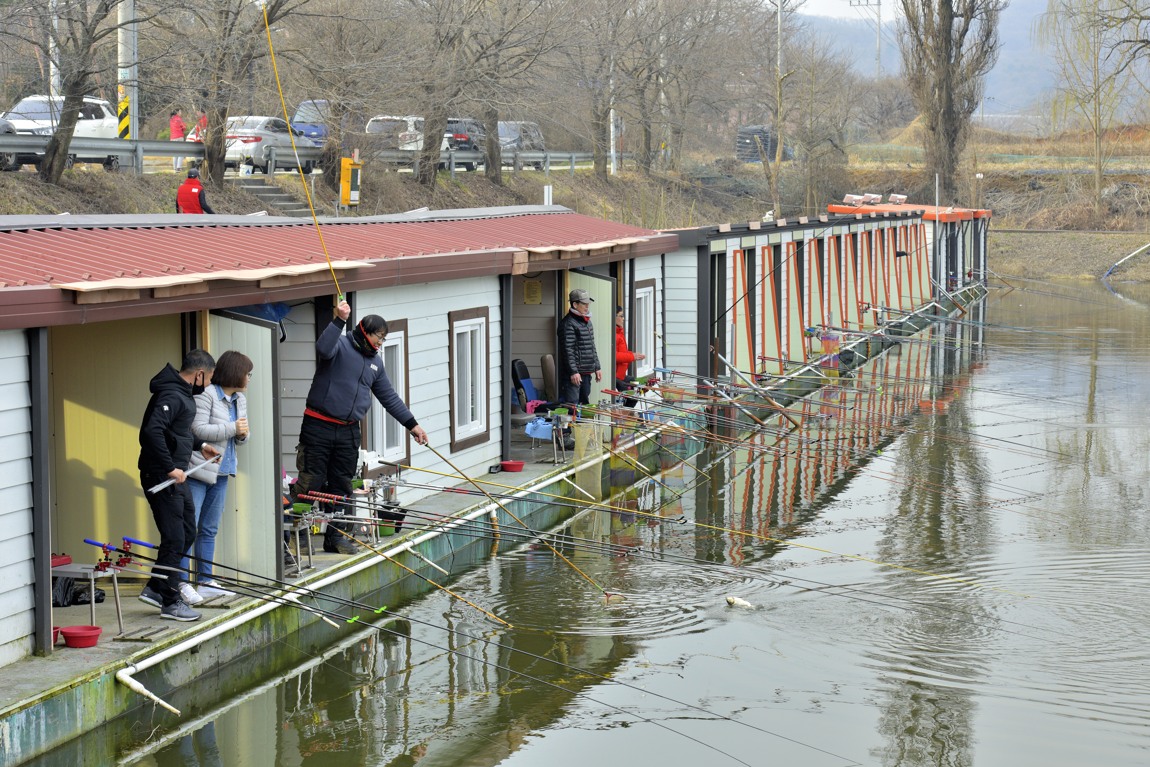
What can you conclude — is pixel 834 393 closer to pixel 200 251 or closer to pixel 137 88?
pixel 137 88

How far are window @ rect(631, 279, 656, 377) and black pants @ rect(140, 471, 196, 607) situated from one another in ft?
36.9

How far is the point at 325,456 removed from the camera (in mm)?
11430

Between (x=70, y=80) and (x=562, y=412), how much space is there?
13945 mm

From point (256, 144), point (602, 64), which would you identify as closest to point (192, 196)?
point (256, 144)

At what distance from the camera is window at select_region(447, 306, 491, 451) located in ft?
47.9

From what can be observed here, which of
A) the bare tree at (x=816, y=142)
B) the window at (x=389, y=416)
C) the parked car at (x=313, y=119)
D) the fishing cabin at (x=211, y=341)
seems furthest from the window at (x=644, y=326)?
the bare tree at (x=816, y=142)

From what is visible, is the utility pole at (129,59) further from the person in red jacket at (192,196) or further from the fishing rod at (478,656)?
the fishing rod at (478,656)

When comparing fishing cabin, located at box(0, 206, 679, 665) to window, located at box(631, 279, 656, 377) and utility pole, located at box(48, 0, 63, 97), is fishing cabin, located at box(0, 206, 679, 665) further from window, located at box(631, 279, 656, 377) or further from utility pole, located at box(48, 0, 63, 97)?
utility pole, located at box(48, 0, 63, 97)

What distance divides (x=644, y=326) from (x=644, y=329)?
0.04 meters

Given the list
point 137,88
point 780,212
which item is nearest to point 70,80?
point 137,88

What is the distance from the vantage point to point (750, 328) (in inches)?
953

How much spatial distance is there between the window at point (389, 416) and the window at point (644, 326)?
23.2 ft

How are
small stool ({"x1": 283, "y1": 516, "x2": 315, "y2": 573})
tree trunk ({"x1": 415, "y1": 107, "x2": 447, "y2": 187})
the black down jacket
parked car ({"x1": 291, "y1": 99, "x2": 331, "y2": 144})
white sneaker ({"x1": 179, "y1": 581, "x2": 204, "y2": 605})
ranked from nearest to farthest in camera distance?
white sneaker ({"x1": 179, "y1": 581, "x2": 204, "y2": 605}) → small stool ({"x1": 283, "y1": 516, "x2": 315, "y2": 573}) → the black down jacket → parked car ({"x1": 291, "y1": 99, "x2": 331, "y2": 144}) → tree trunk ({"x1": 415, "y1": 107, "x2": 447, "y2": 187})

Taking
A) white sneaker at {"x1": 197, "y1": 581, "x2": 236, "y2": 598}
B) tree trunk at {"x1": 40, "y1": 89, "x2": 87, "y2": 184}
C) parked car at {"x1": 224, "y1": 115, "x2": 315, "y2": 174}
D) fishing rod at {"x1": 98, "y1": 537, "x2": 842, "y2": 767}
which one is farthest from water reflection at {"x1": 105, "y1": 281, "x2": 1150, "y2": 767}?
parked car at {"x1": 224, "y1": 115, "x2": 315, "y2": 174}
